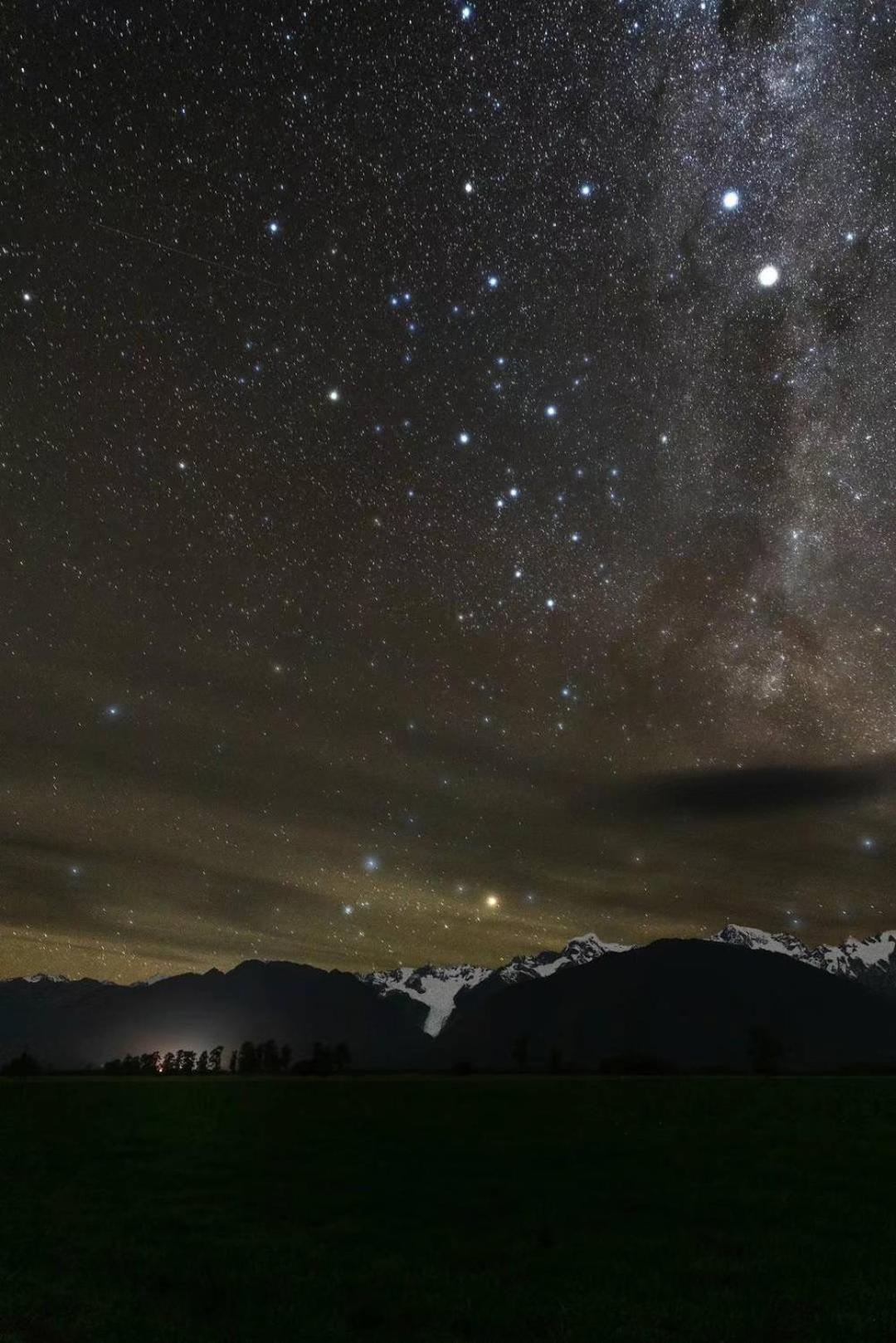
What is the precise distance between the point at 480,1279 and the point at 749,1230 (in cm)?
531

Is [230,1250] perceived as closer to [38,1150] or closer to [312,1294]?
[312,1294]

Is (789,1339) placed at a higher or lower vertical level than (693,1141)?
lower

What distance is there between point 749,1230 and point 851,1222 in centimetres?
187

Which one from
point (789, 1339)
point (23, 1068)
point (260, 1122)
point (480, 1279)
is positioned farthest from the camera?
point (23, 1068)

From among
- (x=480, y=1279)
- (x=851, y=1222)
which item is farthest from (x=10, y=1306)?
(x=851, y=1222)

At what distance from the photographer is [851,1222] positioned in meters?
15.8

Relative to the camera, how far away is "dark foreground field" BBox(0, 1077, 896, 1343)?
10.7 meters

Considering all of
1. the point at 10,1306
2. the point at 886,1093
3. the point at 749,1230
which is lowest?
the point at 10,1306

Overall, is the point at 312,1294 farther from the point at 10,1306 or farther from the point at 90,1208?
the point at 90,1208

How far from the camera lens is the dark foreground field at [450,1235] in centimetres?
1073

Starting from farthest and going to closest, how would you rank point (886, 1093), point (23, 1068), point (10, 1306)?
1. point (23, 1068)
2. point (886, 1093)
3. point (10, 1306)

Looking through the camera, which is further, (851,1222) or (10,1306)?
(851,1222)

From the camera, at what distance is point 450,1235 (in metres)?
15.1

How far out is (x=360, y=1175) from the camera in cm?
2192
